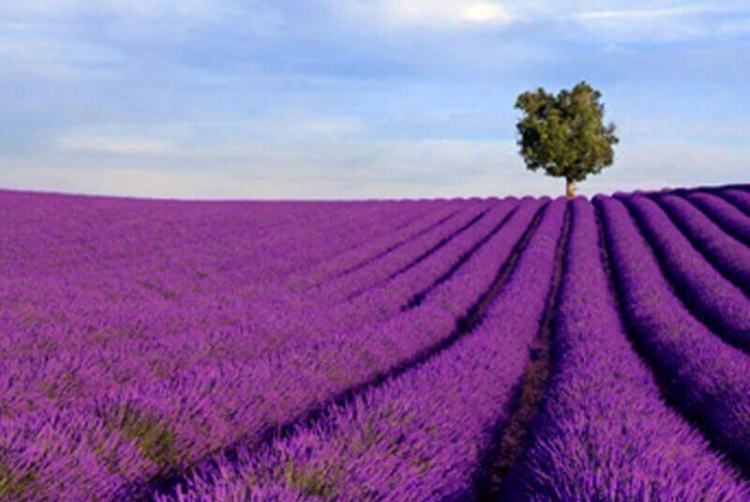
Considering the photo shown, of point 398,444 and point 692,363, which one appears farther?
point 692,363

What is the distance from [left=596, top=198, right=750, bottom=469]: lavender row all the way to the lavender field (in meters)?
0.03

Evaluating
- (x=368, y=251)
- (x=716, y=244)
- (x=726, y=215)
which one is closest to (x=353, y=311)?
(x=368, y=251)

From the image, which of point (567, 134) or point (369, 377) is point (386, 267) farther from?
point (567, 134)

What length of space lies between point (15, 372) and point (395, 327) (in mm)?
3992

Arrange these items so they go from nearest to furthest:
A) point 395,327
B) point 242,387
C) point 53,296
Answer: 1. point 242,387
2. point 395,327
3. point 53,296

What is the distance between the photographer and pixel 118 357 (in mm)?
6367

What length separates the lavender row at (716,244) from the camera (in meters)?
14.9

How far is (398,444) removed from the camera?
13.1 feet

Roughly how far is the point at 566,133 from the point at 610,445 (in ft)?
152

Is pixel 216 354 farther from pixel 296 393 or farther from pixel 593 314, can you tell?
pixel 593 314

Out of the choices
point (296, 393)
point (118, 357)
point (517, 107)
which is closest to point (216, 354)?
point (118, 357)

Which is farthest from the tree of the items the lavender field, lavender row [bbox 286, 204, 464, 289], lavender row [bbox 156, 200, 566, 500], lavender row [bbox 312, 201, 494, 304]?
lavender row [bbox 156, 200, 566, 500]

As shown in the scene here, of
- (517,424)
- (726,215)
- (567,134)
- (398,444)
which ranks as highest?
(567,134)

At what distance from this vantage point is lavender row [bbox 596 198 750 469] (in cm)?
561
